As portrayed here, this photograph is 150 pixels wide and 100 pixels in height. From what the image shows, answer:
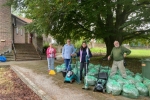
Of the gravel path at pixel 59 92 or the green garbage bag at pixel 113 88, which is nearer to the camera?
the gravel path at pixel 59 92

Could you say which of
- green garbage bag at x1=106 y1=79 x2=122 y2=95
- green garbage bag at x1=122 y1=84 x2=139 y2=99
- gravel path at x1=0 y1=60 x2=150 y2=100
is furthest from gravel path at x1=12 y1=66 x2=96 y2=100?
green garbage bag at x1=122 y1=84 x2=139 y2=99

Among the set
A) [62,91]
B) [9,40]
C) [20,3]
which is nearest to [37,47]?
[9,40]

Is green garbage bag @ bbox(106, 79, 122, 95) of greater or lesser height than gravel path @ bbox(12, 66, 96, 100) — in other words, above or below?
above

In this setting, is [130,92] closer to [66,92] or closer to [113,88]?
[113,88]

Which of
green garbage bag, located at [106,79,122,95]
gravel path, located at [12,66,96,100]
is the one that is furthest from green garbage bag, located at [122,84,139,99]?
gravel path, located at [12,66,96,100]

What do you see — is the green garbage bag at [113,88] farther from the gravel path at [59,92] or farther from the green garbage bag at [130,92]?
the gravel path at [59,92]

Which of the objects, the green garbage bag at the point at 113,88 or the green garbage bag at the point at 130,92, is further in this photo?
the green garbage bag at the point at 113,88

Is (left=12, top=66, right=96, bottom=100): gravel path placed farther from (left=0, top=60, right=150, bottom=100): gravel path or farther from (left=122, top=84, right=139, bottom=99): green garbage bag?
(left=122, top=84, right=139, bottom=99): green garbage bag

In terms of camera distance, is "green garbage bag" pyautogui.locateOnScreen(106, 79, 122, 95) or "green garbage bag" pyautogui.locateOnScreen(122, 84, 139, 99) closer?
"green garbage bag" pyautogui.locateOnScreen(122, 84, 139, 99)

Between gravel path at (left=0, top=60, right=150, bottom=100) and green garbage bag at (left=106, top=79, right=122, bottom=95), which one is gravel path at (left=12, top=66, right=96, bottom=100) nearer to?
gravel path at (left=0, top=60, right=150, bottom=100)

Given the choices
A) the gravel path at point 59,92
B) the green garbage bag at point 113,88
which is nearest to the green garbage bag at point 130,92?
the green garbage bag at point 113,88

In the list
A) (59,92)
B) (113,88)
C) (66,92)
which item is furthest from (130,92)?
(59,92)

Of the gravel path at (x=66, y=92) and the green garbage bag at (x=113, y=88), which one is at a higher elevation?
the green garbage bag at (x=113, y=88)

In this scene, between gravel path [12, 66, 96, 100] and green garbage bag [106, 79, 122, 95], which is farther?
green garbage bag [106, 79, 122, 95]
